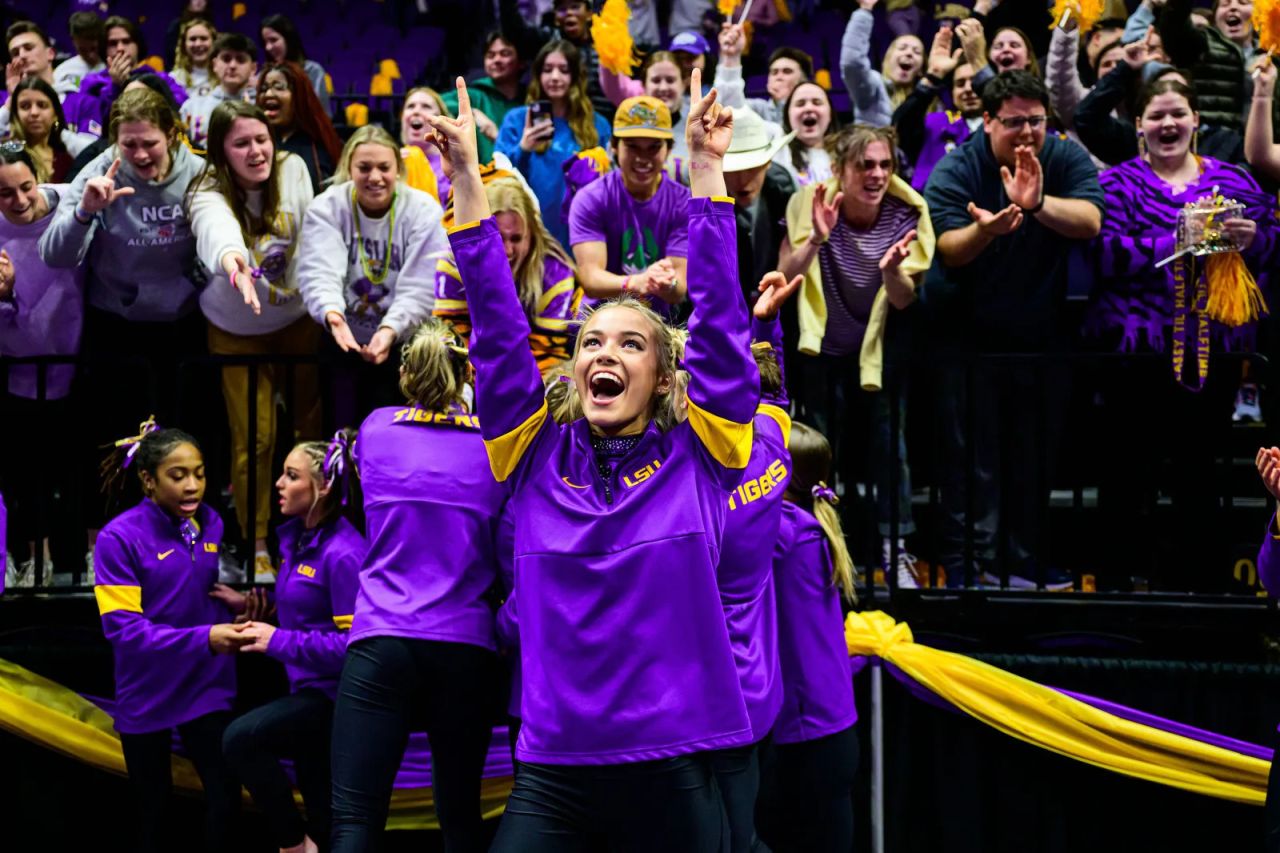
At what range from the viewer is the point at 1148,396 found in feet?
18.8

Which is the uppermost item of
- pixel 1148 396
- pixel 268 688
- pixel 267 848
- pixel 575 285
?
pixel 575 285

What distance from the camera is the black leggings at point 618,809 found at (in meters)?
2.99

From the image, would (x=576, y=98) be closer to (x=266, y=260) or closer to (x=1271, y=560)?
(x=266, y=260)

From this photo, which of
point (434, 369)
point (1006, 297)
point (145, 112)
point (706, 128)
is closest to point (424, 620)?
point (434, 369)

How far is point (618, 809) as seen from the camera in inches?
118

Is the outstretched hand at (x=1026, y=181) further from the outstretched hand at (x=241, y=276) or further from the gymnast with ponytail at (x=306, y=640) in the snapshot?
the outstretched hand at (x=241, y=276)

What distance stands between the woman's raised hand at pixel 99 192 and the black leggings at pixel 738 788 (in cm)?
333

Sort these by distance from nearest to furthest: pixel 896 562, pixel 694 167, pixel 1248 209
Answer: pixel 694 167
pixel 896 562
pixel 1248 209

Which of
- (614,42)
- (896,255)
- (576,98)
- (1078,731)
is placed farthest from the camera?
(614,42)

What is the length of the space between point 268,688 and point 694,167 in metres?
3.24

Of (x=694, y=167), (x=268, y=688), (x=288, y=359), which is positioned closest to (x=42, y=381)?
(x=288, y=359)

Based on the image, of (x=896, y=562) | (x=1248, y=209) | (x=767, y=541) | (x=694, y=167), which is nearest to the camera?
(x=694, y=167)

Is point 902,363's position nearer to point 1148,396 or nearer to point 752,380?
point 1148,396

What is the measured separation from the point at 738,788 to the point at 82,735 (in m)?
3.08
